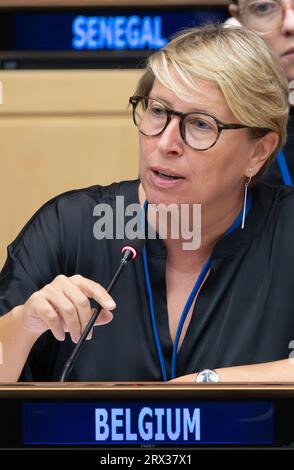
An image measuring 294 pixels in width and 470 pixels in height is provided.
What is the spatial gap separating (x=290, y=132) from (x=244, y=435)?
0.57 meters

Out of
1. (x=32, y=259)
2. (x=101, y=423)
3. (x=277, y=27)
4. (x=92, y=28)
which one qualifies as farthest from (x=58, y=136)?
(x=92, y=28)

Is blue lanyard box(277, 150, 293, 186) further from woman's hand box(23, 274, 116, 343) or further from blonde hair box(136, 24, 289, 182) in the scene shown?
woman's hand box(23, 274, 116, 343)

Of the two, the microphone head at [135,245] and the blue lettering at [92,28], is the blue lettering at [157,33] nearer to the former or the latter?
the blue lettering at [92,28]

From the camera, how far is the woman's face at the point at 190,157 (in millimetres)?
1055

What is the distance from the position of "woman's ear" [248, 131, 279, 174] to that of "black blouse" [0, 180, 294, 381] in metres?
0.07

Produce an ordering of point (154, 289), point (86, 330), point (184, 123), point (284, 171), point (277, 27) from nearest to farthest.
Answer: point (86, 330), point (184, 123), point (154, 289), point (284, 171), point (277, 27)

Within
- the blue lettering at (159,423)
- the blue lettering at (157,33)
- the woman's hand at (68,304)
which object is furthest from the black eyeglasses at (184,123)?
the blue lettering at (157,33)

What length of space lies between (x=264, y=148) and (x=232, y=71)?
13cm

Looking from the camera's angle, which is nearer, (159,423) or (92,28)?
(159,423)

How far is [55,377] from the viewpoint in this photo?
101 cm

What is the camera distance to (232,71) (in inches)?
42.1

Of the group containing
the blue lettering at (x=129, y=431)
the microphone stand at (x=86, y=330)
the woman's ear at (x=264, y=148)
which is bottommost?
the blue lettering at (x=129, y=431)

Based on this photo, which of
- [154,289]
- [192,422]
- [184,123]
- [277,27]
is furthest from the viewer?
[277,27]

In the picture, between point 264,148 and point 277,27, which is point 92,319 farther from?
point 277,27
